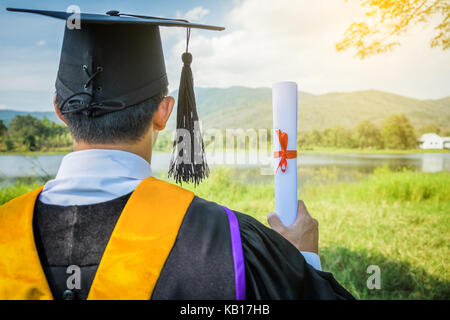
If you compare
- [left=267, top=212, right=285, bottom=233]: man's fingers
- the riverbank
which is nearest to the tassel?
[left=267, top=212, right=285, bottom=233]: man's fingers

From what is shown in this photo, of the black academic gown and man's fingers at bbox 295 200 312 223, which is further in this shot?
man's fingers at bbox 295 200 312 223

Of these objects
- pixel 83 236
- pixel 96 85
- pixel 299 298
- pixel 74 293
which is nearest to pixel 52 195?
pixel 83 236

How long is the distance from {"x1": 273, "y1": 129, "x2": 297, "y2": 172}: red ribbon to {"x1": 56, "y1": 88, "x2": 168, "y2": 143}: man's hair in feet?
2.07

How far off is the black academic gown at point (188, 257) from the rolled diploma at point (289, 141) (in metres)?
0.38

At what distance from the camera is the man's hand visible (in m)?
1.43

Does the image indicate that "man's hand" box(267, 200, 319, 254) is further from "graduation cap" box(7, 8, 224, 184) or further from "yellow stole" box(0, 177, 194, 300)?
"graduation cap" box(7, 8, 224, 184)

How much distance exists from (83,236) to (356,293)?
3.31 meters

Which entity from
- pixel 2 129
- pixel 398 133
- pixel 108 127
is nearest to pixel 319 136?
pixel 398 133

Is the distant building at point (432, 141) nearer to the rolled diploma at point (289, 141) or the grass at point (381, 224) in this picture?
the grass at point (381, 224)

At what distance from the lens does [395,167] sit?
782 centimetres

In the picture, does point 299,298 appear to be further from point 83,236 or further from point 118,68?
point 118,68

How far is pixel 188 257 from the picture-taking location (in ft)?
3.30

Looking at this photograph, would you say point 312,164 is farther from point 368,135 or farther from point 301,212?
point 301,212

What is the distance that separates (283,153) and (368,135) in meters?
8.73
